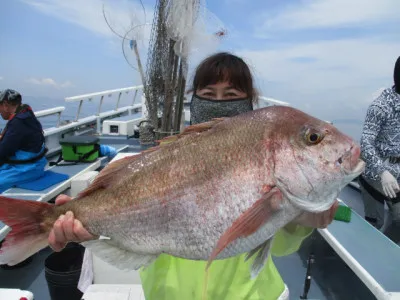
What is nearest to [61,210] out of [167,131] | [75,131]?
[167,131]

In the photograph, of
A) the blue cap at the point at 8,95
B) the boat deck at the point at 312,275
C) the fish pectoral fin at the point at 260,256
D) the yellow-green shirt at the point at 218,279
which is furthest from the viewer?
the blue cap at the point at 8,95

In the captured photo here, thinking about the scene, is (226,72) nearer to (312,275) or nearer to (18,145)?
(312,275)

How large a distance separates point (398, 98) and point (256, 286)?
10.7ft

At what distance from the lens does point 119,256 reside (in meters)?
1.53

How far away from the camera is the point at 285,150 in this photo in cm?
126

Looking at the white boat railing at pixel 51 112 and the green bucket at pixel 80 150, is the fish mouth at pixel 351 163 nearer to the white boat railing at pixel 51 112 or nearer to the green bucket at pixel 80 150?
the green bucket at pixel 80 150

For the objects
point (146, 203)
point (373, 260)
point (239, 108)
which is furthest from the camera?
point (373, 260)

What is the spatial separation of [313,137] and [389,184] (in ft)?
10.4

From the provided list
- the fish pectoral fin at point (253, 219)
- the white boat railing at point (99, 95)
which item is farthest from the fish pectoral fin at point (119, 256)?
the white boat railing at point (99, 95)

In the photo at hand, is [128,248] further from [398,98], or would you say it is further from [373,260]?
[398,98]

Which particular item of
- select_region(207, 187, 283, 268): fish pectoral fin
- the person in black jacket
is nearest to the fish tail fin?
select_region(207, 187, 283, 268): fish pectoral fin

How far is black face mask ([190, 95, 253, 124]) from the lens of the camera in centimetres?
185

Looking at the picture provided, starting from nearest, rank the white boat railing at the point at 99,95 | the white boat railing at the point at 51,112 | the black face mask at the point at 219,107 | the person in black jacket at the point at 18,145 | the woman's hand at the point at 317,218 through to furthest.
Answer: the woman's hand at the point at 317,218 → the black face mask at the point at 219,107 → the person in black jacket at the point at 18,145 → the white boat railing at the point at 51,112 → the white boat railing at the point at 99,95

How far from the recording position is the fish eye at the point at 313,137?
126 centimetres
